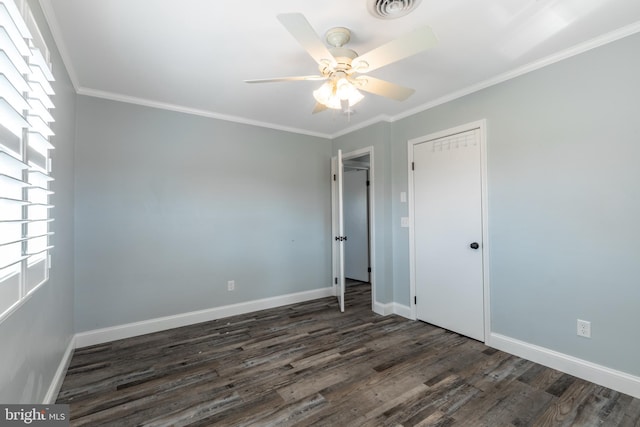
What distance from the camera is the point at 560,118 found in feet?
7.36

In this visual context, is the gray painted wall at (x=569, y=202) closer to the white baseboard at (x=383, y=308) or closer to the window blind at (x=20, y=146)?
the white baseboard at (x=383, y=308)

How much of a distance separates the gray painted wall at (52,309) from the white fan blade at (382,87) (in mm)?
1852

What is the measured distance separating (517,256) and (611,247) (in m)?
0.60

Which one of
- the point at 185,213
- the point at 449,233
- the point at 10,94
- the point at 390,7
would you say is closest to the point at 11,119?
the point at 10,94

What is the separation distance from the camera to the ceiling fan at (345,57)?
1.44 meters

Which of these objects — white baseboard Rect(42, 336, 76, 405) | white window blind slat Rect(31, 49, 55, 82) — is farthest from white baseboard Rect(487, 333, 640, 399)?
white window blind slat Rect(31, 49, 55, 82)

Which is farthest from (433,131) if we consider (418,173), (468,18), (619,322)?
(619,322)

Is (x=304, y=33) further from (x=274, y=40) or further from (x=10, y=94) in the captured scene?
(x=10, y=94)

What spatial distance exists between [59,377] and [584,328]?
3861 millimetres

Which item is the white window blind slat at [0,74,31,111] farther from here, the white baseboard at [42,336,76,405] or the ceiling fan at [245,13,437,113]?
the white baseboard at [42,336,76,405]

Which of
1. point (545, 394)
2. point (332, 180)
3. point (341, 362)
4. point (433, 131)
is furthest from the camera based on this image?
point (332, 180)

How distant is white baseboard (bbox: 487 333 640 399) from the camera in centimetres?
194

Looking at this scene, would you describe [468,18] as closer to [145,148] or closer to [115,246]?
[145,148]

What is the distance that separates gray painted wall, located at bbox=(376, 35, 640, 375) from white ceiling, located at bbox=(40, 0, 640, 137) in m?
0.24
